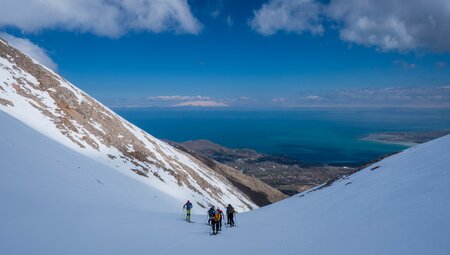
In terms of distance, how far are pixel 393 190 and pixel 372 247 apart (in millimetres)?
7648

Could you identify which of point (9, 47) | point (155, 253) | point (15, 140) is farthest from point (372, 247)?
point (9, 47)

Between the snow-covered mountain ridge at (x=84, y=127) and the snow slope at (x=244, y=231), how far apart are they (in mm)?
12538

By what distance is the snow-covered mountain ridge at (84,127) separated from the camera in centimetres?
3428

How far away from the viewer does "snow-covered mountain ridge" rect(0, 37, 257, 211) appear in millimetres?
34281

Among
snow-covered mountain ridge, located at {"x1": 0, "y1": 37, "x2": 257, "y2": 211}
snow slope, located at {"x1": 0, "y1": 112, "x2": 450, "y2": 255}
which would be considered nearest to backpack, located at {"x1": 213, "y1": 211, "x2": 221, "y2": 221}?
snow slope, located at {"x1": 0, "y1": 112, "x2": 450, "y2": 255}

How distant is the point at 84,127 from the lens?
132 ft

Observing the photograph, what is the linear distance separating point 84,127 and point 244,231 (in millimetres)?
32691

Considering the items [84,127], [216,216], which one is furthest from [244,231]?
[84,127]

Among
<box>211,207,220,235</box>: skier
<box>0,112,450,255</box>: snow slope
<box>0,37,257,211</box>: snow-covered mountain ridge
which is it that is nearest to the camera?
<box>0,112,450,255</box>: snow slope

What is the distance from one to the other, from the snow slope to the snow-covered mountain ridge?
12538 millimetres

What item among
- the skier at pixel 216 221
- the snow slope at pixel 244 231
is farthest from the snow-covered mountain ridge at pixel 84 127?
the skier at pixel 216 221

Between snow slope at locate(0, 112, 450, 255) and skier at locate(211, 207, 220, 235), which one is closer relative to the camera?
snow slope at locate(0, 112, 450, 255)

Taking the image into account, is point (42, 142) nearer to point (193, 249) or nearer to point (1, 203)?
point (1, 203)

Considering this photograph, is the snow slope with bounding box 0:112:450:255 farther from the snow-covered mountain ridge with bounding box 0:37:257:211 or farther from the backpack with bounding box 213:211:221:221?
the snow-covered mountain ridge with bounding box 0:37:257:211
